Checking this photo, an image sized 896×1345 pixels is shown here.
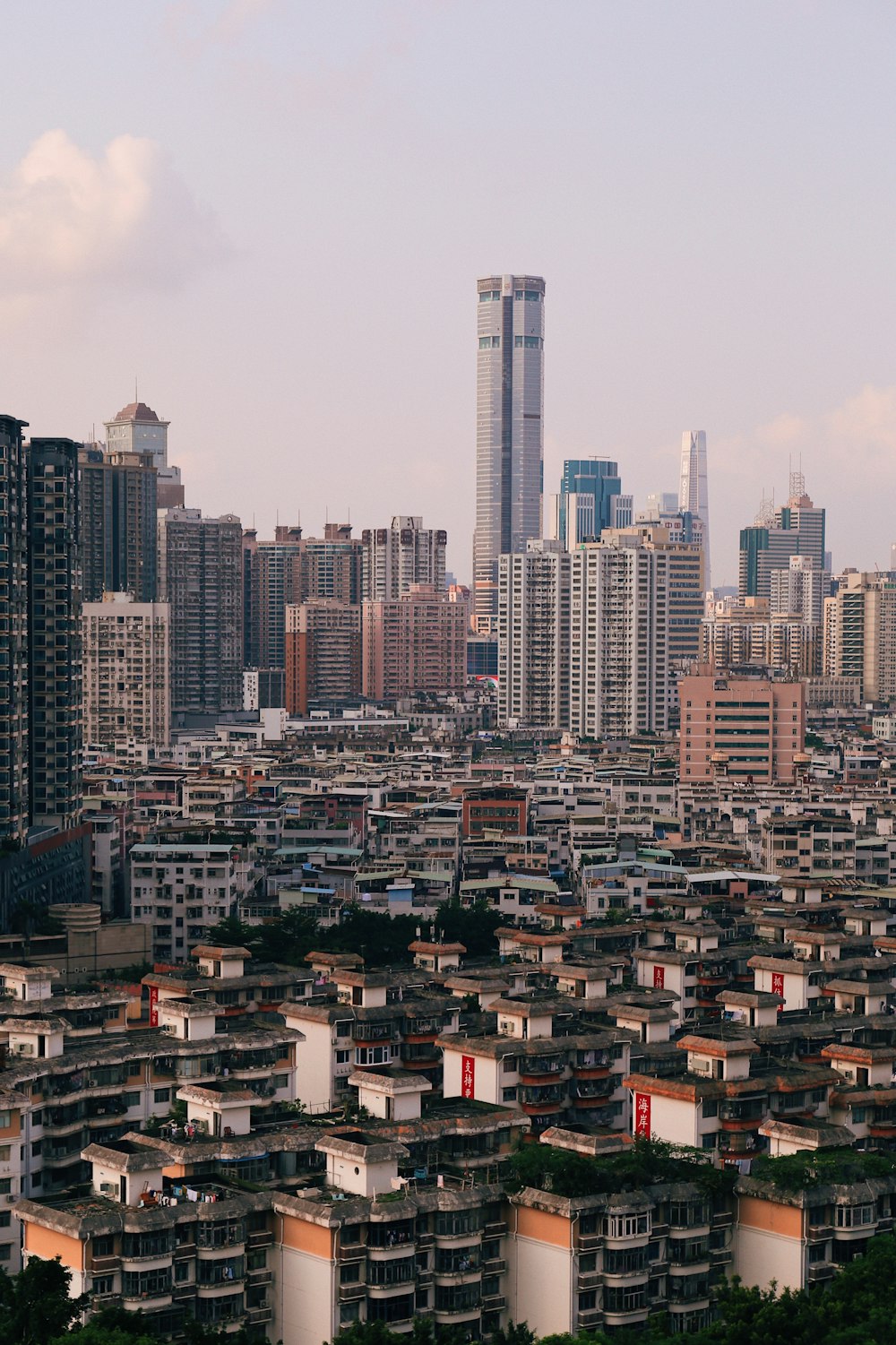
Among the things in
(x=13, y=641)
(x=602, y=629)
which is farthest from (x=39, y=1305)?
(x=602, y=629)

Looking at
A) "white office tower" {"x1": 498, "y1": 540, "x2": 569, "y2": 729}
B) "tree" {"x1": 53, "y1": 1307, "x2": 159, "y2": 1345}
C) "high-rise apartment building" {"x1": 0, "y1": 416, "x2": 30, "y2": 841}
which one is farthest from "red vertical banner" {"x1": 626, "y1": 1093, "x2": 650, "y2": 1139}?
"white office tower" {"x1": 498, "y1": 540, "x2": 569, "y2": 729}

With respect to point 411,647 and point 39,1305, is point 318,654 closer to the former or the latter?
point 411,647

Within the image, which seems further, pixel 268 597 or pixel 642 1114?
pixel 268 597

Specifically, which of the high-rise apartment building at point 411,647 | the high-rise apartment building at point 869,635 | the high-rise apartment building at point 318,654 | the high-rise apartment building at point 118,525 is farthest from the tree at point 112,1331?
the high-rise apartment building at point 411,647

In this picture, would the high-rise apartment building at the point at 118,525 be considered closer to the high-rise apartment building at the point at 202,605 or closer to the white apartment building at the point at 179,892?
the high-rise apartment building at the point at 202,605

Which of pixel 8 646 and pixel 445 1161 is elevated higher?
pixel 8 646

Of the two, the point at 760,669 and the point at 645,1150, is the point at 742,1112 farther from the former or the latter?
the point at 760,669

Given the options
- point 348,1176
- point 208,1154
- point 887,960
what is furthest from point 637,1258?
point 887,960
